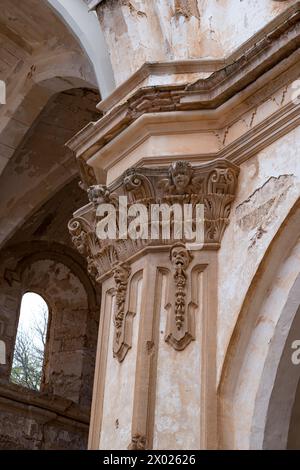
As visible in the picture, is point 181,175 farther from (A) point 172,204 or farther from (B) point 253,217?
(B) point 253,217

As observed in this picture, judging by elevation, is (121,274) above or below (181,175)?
below

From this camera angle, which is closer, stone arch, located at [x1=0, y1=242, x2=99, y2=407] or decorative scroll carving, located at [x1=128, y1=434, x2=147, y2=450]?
decorative scroll carving, located at [x1=128, y1=434, x2=147, y2=450]

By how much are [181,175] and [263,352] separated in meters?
1.26

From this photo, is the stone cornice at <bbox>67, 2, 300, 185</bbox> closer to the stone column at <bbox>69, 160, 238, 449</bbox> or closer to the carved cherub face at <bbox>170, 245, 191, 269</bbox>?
the stone column at <bbox>69, 160, 238, 449</bbox>

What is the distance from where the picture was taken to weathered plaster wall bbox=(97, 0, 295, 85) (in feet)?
21.6

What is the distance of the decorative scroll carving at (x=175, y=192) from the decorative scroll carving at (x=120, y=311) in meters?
0.09

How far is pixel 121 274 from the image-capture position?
20.2 ft

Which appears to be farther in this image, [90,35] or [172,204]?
[90,35]

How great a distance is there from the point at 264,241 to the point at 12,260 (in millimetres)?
7040

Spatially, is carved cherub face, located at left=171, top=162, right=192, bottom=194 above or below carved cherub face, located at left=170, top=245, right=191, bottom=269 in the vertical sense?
above

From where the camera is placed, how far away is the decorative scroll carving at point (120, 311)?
5898 mm

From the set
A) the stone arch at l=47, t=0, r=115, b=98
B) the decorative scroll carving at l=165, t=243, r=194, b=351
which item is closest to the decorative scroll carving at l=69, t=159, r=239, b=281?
the decorative scroll carving at l=165, t=243, r=194, b=351

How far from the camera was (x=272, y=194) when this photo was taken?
5.72m

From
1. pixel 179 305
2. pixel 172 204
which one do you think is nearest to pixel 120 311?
pixel 179 305
